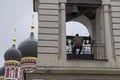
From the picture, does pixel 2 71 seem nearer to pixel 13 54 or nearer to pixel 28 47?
pixel 13 54

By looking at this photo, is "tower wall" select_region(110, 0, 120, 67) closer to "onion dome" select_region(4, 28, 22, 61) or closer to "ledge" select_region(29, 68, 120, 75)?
"ledge" select_region(29, 68, 120, 75)

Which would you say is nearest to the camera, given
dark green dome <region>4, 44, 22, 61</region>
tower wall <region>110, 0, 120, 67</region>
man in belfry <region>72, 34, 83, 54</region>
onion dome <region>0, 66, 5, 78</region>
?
tower wall <region>110, 0, 120, 67</region>

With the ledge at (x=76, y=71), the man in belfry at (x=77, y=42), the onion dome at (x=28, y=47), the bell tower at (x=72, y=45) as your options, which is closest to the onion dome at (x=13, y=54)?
the onion dome at (x=28, y=47)

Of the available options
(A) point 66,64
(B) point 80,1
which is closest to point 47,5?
(B) point 80,1

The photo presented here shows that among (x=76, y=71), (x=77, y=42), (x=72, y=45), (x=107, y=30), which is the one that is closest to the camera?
(x=76, y=71)

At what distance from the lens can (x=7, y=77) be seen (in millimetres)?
47625

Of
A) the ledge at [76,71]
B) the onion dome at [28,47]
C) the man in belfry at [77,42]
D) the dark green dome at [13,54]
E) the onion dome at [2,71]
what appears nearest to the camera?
the ledge at [76,71]

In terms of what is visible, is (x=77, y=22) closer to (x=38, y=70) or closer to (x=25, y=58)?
(x=38, y=70)

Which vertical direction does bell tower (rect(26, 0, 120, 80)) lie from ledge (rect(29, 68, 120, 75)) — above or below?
above

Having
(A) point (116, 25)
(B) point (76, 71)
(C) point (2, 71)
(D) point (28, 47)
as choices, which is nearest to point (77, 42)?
(A) point (116, 25)

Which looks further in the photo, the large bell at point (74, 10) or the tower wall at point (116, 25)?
the large bell at point (74, 10)

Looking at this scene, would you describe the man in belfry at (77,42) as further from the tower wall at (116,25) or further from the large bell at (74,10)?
the tower wall at (116,25)

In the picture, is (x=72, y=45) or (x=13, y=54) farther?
(x=13, y=54)

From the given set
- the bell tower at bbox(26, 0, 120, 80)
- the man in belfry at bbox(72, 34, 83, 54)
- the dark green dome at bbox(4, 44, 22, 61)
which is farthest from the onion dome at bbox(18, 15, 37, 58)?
the man in belfry at bbox(72, 34, 83, 54)
